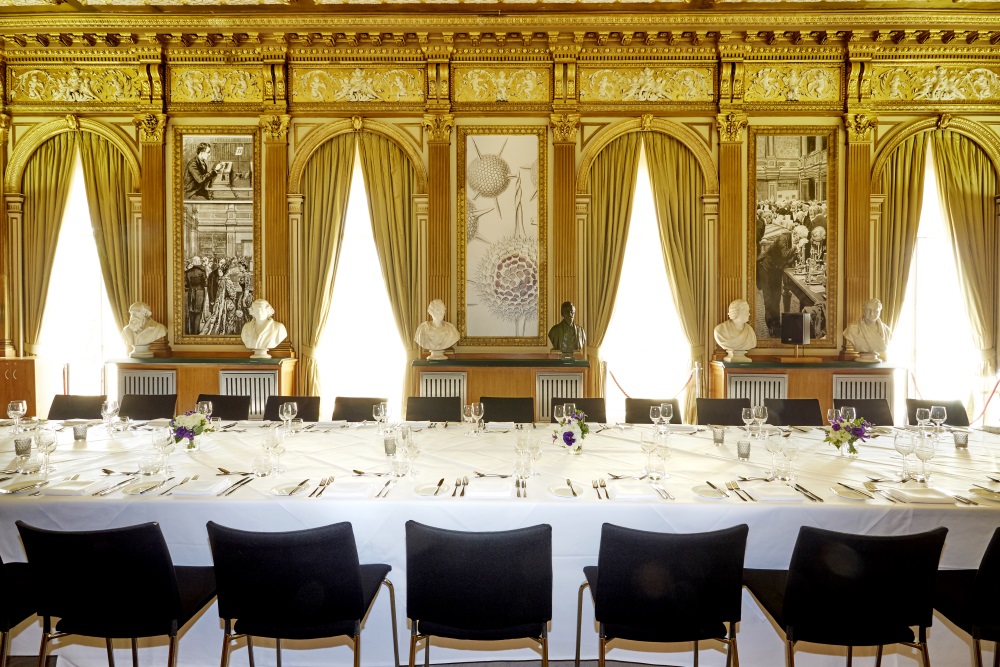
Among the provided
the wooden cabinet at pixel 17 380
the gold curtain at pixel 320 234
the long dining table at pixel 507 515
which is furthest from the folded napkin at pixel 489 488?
the wooden cabinet at pixel 17 380

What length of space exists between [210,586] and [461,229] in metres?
5.40

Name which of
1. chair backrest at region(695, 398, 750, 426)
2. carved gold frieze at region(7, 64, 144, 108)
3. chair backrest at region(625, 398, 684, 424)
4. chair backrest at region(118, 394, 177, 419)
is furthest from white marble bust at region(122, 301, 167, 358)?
chair backrest at region(695, 398, 750, 426)

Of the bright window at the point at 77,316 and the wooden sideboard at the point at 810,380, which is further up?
the bright window at the point at 77,316

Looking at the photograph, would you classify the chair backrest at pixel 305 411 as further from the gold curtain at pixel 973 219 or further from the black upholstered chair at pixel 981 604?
the gold curtain at pixel 973 219

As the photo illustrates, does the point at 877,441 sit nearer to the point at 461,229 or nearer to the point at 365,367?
the point at 461,229

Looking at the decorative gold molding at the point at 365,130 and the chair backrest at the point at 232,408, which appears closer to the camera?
the chair backrest at the point at 232,408

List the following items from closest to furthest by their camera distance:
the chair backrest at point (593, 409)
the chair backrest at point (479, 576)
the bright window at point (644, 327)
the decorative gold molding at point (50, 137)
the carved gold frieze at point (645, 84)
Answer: the chair backrest at point (479, 576)
the chair backrest at point (593, 409)
the carved gold frieze at point (645, 84)
the decorative gold molding at point (50, 137)
the bright window at point (644, 327)

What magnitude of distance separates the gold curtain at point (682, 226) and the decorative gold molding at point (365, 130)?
2801 millimetres

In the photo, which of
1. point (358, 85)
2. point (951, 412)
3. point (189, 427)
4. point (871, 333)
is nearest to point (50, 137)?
point (358, 85)

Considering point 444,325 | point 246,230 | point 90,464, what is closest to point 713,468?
point 90,464

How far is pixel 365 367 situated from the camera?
7.79 m

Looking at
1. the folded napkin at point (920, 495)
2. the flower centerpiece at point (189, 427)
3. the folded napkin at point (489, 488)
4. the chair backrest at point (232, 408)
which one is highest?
the flower centerpiece at point (189, 427)

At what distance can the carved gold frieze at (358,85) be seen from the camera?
23.8ft

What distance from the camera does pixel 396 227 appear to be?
7414 mm
